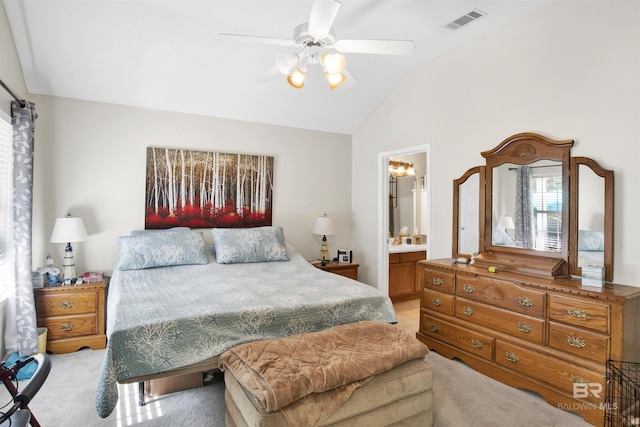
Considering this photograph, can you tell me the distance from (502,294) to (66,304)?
144 inches

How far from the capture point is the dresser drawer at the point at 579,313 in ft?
7.04

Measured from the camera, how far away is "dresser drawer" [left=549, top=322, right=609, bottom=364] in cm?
214

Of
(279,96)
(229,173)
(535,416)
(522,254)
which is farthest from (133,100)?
(535,416)

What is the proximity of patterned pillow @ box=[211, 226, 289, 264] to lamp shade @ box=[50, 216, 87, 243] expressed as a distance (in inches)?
49.1

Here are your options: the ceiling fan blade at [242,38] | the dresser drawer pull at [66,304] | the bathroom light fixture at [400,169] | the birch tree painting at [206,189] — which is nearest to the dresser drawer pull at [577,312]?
the ceiling fan blade at [242,38]

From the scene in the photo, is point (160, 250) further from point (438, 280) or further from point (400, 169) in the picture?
point (400, 169)

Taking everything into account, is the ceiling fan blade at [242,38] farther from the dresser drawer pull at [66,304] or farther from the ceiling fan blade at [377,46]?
the dresser drawer pull at [66,304]

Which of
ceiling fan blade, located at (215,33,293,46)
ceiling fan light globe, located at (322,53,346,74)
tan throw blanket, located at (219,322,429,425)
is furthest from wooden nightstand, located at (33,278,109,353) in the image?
ceiling fan light globe, located at (322,53,346,74)

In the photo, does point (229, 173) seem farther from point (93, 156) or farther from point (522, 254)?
point (522, 254)

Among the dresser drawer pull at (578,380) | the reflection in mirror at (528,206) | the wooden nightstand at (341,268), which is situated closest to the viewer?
the dresser drawer pull at (578,380)

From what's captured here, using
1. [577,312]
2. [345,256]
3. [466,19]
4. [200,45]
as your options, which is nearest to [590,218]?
[577,312]

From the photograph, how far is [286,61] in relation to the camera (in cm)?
225

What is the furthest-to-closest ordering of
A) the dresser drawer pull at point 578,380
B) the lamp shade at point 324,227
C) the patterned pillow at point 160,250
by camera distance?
the lamp shade at point 324,227
the patterned pillow at point 160,250
the dresser drawer pull at point 578,380

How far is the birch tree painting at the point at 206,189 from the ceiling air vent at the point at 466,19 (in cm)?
249
